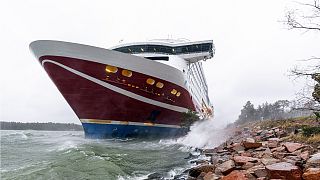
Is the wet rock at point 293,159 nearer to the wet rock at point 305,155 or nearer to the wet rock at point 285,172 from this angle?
the wet rock at point 305,155

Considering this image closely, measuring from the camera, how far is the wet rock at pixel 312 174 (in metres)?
5.66

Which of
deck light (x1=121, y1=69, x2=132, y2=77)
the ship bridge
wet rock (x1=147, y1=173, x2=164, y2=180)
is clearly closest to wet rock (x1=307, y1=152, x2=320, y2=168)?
wet rock (x1=147, y1=173, x2=164, y2=180)

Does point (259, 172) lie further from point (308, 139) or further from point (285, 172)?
point (308, 139)

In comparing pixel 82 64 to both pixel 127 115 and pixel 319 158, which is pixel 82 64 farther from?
pixel 319 158

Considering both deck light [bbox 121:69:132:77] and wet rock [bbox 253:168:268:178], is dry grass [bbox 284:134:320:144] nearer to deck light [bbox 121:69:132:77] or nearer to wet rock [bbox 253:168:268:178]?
wet rock [bbox 253:168:268:178]

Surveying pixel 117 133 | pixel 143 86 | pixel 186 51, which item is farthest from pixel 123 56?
pixel 186 51

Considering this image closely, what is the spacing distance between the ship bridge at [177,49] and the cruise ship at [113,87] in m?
5.54

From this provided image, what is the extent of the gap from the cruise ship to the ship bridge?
554cm

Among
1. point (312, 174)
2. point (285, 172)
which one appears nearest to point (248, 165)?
point (285, 172)

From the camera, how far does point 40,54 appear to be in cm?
2269

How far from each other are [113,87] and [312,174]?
17903mm

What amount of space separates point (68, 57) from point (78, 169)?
43.9ft

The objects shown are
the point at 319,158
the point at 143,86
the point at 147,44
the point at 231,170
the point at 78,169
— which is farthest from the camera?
the point at 147,44

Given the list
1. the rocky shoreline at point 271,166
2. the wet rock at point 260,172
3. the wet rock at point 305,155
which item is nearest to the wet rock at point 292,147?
the rocky shoreline at point 271,166
